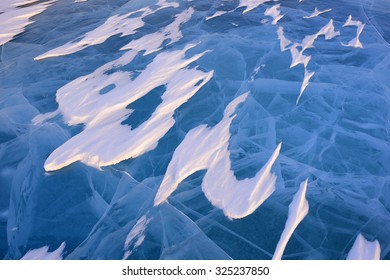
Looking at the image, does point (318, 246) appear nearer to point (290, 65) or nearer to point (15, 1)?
point (290, 65)

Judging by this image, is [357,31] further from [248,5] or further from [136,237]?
[136,237]

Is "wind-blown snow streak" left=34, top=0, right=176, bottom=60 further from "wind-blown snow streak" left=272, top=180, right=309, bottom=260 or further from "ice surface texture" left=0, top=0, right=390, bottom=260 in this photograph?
"wind-blown snow streak" left=272, top=180, right=309, bottom=260

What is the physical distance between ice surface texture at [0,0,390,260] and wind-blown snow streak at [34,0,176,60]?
1 cm

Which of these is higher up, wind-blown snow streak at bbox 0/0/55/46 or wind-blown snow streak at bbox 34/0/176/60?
wind-blown snow streak at bbox 0/0/55/46

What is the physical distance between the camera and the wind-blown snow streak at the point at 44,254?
985 mm

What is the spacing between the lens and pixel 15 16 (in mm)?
2201

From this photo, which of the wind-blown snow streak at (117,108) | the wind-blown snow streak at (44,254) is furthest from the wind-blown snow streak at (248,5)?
the wind-blown snow streak at (44,254)

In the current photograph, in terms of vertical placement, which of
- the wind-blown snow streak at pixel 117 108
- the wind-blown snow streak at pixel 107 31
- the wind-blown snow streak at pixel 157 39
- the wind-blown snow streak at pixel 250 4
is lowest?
the wind-blown snow streak at pixel 117 108

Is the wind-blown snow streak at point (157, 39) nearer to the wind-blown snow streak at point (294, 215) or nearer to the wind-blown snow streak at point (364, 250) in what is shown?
the wind-blown snow streak at point (294, 215)

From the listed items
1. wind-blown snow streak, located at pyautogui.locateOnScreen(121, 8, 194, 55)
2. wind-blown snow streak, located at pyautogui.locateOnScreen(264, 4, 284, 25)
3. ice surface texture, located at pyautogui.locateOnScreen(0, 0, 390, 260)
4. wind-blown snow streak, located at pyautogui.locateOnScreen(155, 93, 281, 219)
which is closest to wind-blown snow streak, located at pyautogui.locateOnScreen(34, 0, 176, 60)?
ice surface texture, located at pyautogui.locateOnScreen(0, 0, 390, 260)

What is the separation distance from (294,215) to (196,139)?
50cm

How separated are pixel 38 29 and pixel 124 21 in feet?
1.91

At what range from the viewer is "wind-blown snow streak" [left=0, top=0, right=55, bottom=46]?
2018mm

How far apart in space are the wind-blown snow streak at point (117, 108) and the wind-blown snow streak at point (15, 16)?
0.84 meters
